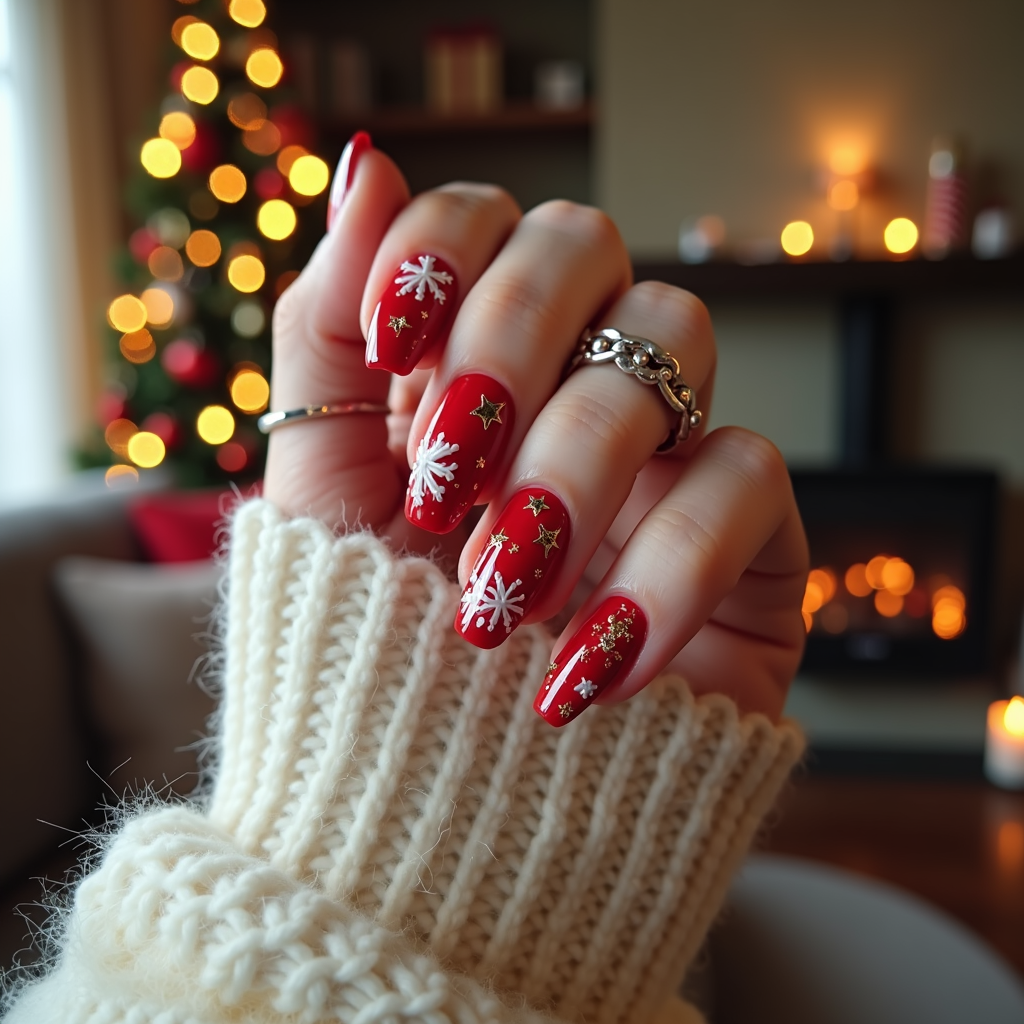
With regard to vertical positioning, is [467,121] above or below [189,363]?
above

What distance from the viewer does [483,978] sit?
45 cm

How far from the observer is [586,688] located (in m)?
0.43

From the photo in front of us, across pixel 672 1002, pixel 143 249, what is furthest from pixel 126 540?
pixel 672 1002

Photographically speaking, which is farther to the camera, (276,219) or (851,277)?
(276,219)

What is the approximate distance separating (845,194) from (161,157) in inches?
84.6

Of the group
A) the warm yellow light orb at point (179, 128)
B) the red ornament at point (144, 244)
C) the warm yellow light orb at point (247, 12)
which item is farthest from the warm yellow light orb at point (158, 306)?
the warm yellow light orb at point (247, 12)

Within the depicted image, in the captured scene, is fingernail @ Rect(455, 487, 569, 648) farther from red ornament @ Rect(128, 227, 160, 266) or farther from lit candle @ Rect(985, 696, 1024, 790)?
red ornament @ Rect(128, 227, 160, 266)

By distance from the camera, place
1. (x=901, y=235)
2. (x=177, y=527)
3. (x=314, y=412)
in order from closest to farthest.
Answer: (x=314, y=412) → (x=177, y=527) → (x=901, y=235)

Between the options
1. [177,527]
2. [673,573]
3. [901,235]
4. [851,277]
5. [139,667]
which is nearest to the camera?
[673,573]

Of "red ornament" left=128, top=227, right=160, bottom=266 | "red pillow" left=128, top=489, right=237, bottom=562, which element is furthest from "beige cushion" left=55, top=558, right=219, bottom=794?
"red ornament" left=128, top=227, right=160, bottom=266

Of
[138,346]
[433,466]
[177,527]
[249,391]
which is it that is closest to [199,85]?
[138,346]

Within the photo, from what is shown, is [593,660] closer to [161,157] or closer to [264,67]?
[161,157]

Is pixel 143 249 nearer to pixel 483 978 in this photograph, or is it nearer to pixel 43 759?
pixel 43 759

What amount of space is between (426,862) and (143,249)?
2795 mm
